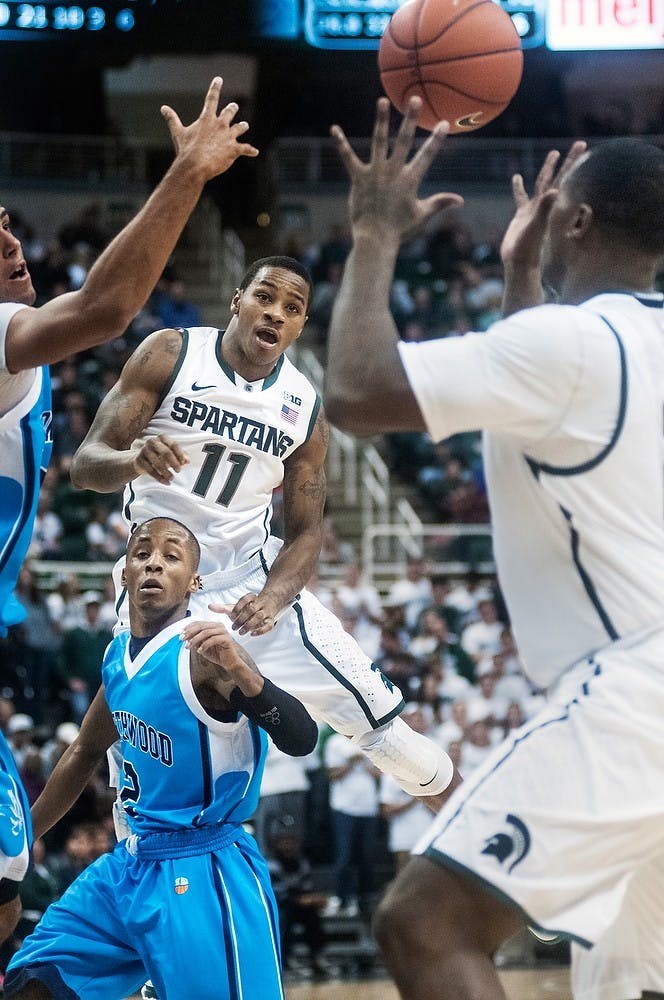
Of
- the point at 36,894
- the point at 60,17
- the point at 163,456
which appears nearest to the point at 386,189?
the point at 163,456

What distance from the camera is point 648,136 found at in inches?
802

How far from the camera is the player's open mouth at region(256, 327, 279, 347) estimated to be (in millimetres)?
5203

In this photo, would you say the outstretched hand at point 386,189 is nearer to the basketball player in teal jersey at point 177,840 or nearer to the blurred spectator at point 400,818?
the basketball player in teal jersey at point 177,840

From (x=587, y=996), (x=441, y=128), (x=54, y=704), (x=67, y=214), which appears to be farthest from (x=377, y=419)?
(x=67, y=214)

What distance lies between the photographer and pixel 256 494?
5.20 m

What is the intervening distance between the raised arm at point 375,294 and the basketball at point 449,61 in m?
1.69

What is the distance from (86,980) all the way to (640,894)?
6.30 feet

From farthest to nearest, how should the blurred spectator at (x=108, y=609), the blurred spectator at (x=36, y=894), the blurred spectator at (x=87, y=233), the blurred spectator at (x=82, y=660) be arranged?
1. the blurred spectator at (x=87, y=233)
2. the blurred spectator at (x=108, y=609)
3. the blurred spectator at (x=82, y=660)
4. the blurred spectator at (x=36, y=894)

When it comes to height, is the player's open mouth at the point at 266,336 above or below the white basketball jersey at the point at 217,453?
above

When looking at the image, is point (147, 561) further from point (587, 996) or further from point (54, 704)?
point (54, 704)

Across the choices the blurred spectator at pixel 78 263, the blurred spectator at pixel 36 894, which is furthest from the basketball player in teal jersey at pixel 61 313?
the blurred spectator at pixel 78 263

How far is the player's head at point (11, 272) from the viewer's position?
12.6ft

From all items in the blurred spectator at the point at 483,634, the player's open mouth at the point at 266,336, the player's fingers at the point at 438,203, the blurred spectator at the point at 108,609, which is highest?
A: the player's fingers at the point at 438,203

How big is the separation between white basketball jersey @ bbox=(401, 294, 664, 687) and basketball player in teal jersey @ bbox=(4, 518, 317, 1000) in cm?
120
